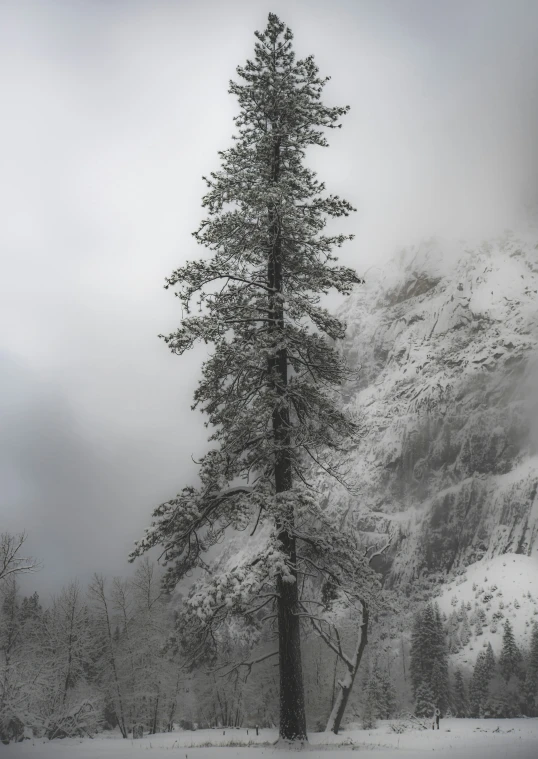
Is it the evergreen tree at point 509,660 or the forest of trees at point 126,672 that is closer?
the forest of trees at point 126,672

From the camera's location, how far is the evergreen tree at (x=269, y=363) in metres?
9.73

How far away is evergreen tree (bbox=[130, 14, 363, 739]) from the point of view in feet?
31.9

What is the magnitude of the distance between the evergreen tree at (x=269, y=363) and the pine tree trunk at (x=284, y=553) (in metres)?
0.03

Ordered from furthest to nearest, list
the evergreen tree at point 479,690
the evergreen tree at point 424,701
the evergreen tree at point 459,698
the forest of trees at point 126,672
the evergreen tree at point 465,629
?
the evergreen tree at point 465,629 → the evergreen tree at point 479,690 → the evergreen tree at point 459,698 → the evergreen tree at point 424,701 → the forest of trees at point 126,672

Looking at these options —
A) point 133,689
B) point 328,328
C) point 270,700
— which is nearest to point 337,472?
point 328,328

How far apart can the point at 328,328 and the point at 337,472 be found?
9.85 feet

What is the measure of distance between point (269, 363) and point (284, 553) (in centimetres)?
382

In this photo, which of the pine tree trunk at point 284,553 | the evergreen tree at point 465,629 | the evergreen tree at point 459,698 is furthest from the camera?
the evergreen tree at point 465,629

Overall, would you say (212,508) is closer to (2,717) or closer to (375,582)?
(375,582)

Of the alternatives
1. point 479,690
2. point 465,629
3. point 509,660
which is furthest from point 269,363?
point 465,629

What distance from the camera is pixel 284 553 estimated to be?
9.48 m

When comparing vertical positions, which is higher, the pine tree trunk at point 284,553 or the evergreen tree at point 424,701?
the pine tree trunk at point 284,553

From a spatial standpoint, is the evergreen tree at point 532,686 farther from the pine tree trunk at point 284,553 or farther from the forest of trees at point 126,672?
the pine tree trunk at point 284,553

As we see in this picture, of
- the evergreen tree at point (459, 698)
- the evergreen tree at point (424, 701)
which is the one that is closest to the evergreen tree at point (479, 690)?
the evergreen tree at point (459, 698)
